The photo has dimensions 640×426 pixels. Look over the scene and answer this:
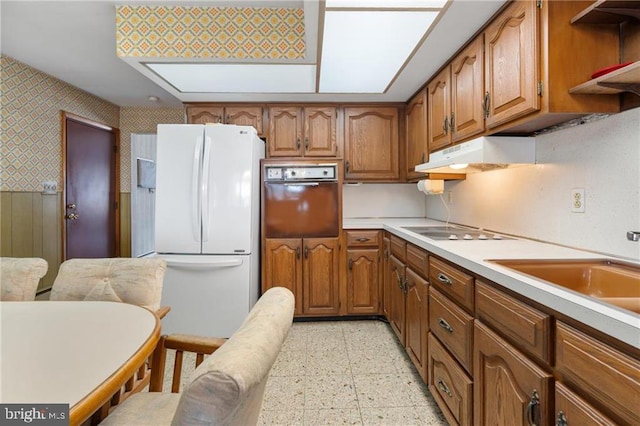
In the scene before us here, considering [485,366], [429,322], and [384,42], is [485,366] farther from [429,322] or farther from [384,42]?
[384,42]

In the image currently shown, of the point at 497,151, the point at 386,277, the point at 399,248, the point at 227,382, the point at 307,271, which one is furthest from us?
the point at 307,271

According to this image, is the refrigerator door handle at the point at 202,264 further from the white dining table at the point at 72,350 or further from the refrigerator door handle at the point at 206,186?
the white dining table at the point at 72,350

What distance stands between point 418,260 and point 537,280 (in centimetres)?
99

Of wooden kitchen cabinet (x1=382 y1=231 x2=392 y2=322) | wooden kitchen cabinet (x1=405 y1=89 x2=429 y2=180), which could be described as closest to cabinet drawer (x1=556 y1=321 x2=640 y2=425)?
wooden kitchen cabinet (x1=382 y1=231 x2=392 y2=322)

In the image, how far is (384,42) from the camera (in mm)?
1875

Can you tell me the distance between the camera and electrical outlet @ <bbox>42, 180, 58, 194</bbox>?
320 cm

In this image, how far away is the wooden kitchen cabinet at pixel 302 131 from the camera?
3168 millimetres

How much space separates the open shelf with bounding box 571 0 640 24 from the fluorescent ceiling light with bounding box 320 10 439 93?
0.62m

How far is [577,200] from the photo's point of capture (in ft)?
4.93

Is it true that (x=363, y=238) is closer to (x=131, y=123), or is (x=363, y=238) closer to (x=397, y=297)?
(x=397, y=297)

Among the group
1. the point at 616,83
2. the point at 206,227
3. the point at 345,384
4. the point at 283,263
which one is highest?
the point at 616,83

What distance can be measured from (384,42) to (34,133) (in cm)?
345

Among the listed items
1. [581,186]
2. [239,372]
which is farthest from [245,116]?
[239,372]

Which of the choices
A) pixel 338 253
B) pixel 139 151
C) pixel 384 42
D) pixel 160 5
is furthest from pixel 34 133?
pixel 384 42
